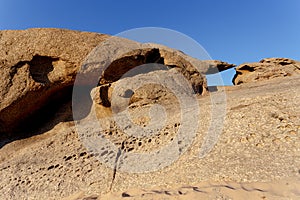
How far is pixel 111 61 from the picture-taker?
913 centimetres

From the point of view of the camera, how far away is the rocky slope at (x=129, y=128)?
4.09 m

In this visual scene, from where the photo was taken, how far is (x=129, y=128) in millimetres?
6484

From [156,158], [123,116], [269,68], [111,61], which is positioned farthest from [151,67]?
[269,68]

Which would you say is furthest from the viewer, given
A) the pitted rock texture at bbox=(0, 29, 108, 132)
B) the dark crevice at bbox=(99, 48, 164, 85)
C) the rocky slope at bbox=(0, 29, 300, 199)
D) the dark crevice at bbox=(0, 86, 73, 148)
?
the dark crevice at bbox=(99, 48, 164, 85)

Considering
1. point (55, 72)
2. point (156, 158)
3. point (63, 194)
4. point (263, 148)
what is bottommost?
point (63, 194)

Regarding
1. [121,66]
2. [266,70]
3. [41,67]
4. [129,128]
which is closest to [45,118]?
[41,67]

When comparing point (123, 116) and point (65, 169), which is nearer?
point (65, 169)

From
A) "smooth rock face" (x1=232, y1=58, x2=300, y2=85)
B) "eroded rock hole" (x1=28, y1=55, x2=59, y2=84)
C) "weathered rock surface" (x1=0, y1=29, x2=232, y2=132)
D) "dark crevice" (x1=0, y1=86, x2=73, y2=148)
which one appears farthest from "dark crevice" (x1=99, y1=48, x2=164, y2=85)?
"smooth rock face" (x1=232, y1=58, x2=300, y2=85)

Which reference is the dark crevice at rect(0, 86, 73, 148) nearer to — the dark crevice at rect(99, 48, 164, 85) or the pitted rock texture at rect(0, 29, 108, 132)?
the pitted rock texture at rect(0, 29, 108, 132)

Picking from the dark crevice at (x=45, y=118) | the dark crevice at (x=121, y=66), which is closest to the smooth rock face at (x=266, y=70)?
the dark crevice at (x=121, y=66)

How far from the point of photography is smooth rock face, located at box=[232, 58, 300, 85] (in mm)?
12953

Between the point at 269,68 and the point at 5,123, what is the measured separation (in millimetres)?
13243

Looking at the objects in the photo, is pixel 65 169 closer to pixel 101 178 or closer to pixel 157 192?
pixel 101 178

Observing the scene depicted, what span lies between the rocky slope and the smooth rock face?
4100 mm
